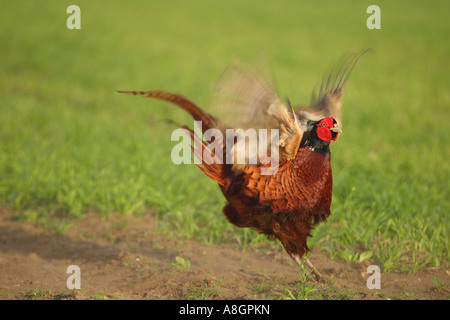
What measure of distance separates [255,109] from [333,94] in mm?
698

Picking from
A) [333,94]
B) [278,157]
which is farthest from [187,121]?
[278,157]

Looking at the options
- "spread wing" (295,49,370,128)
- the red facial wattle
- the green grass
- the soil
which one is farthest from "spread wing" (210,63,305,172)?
the soil

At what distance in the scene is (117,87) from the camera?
8.96m

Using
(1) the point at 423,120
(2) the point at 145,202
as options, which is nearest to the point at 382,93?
(1) the point at 423,120

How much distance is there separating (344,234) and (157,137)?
3.64 m

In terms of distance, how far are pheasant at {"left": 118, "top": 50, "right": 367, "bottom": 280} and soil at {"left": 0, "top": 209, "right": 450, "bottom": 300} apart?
1.14 feet

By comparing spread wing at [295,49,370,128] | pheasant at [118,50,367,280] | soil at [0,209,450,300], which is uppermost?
spread wing at [295,49,370,128]

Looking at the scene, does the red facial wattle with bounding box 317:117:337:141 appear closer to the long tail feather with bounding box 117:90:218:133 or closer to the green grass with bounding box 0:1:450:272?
the long tail feather with bounding box 117:90:218:133

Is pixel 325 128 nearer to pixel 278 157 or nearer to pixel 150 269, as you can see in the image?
pixel 278 157

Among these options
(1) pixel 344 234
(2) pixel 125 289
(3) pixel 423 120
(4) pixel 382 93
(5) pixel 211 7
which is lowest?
(2) pixel 125 289

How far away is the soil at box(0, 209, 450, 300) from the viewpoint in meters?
2.88

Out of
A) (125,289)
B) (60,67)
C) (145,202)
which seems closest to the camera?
(125,289)

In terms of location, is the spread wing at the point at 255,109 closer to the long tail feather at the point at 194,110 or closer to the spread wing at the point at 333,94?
the long tail feather at the point at 194,110

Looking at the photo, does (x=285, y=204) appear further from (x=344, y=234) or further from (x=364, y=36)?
(x=364, y=36)
